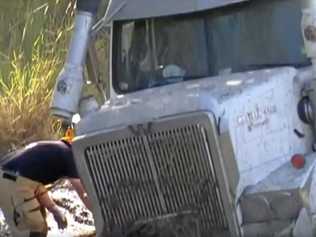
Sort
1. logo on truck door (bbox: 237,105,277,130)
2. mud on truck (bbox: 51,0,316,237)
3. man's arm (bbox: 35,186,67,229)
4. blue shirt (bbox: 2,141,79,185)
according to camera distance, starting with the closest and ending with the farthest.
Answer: mud on truck (bbox: 51,0,316,237) < logo on truck door (bbox: 237,105,277,130) < blue shirt (bbox: 2,141,79,185) < man's arm (bbox: 35,186,67,229)

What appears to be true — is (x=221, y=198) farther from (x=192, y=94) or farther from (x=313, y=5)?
(x=313, y=5)

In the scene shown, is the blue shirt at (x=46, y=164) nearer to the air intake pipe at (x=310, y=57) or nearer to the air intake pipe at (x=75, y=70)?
the air intake pipe at (x=75, y=70)

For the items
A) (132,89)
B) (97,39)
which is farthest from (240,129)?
(97,39)

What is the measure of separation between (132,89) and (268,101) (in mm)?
1714

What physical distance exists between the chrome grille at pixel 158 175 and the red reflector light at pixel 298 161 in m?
0.66

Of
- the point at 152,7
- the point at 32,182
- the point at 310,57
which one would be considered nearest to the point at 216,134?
the point at 310,57

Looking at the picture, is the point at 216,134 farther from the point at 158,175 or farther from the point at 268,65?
the point at 268,65

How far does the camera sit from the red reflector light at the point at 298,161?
842 cm

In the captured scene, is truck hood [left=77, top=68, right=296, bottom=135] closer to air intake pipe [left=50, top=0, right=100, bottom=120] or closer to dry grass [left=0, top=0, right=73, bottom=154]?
air intake pipe [left=50, top=0, right=100, bottom=120]

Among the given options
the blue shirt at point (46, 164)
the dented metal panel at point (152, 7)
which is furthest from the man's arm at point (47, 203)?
the dented metal panel at point (152, 7)

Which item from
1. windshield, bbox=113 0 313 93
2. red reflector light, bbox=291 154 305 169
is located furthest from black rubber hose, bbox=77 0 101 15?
red reflector light, bbox=291 154 305 169

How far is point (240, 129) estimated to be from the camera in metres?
8.31

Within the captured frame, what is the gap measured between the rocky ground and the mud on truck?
2.27m

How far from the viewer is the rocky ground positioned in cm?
1141
